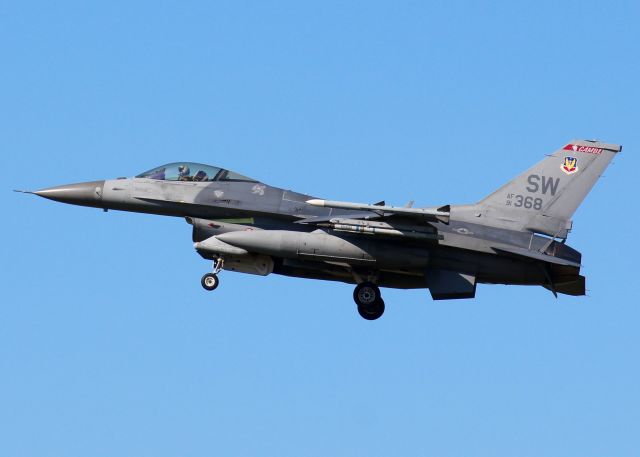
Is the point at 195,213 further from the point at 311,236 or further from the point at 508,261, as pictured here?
the point at 508,261

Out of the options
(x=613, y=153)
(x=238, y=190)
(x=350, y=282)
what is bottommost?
(x=350, y=282)

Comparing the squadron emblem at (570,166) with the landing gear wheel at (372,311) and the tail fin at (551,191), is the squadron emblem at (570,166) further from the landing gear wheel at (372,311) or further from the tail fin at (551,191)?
the landing gear wheel at (372,311)

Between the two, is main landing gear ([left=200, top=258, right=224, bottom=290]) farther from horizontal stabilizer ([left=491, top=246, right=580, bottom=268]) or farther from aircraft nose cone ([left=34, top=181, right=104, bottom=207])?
horizontal stabilizer ([left=491, top=246, right=580, bottom=268])

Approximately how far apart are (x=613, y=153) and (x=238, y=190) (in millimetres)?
7759

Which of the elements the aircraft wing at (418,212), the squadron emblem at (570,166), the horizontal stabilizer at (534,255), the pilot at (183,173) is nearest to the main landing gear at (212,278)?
the pilot at (183,173)

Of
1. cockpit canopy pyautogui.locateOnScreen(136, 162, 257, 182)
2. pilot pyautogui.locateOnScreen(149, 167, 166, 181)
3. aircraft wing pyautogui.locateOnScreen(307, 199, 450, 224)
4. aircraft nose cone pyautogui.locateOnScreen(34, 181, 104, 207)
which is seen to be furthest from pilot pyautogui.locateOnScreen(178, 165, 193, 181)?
aircraft wing pyautogui.locateOnScreen(307, 199, 450, 224)

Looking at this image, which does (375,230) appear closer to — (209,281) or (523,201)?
(523,201)

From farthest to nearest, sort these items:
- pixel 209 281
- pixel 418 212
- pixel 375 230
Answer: pixel 209 281
pixel 375 230
pixel 418 212

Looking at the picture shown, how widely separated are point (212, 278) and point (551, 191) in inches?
281

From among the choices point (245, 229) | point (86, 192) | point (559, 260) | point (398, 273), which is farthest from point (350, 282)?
point (86, 192)

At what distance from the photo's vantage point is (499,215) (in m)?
23.3

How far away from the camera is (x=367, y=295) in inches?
914

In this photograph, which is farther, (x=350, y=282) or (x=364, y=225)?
(x=350, y=282)

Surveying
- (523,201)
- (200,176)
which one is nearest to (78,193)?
(200,176)
